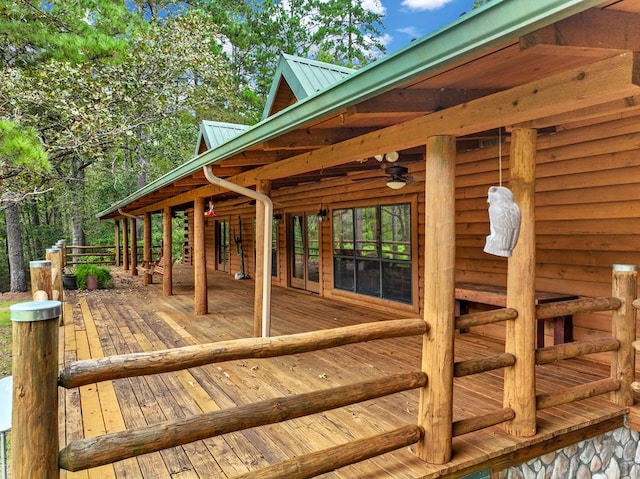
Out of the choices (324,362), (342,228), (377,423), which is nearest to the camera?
(377,423)

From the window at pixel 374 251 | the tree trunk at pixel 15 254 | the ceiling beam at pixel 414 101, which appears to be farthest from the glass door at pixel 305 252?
the tree trunk at pixel 15 254

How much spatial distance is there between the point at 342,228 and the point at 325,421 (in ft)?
15.2

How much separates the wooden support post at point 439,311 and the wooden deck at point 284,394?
6.4 inches

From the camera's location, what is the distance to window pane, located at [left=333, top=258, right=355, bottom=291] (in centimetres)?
706

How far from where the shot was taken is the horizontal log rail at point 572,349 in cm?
265

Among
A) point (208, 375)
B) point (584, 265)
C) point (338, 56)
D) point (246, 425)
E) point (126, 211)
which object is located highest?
point (338, 56)

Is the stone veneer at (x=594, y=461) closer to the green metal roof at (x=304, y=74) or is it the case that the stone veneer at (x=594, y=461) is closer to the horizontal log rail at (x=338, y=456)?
the horizontal log rail at (x=338, y=456)

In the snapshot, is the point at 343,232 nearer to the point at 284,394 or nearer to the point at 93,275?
the point at 284,394

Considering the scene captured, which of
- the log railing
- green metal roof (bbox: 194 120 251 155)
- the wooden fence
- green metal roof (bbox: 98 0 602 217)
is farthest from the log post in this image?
the wooden fence

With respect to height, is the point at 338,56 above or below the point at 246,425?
above

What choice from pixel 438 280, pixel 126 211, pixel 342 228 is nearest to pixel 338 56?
pixel 126 211

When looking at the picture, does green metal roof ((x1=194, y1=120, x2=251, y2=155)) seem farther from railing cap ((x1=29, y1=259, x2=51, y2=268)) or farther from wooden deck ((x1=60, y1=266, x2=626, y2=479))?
railing cap ((x1=29, y1=259, x2=51, y2=268))

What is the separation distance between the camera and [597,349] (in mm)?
2838

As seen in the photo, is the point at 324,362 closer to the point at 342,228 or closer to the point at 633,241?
the point at 633,241
